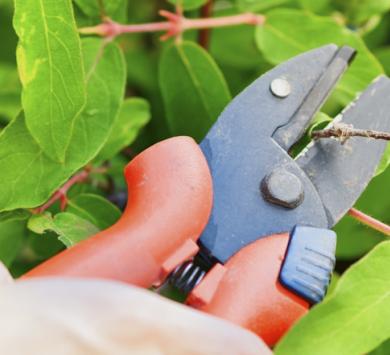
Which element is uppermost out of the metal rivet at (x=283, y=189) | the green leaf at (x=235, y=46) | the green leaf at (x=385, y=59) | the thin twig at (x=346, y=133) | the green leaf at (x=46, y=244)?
the green leaf at (x=385, y=59)

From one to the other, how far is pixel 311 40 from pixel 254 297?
0.40 metres

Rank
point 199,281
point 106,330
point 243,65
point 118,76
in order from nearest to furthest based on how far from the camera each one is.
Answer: point 106,330 < point 199,281 < point 118,76 < point 243,65

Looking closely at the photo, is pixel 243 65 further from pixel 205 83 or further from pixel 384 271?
pixel 384 271

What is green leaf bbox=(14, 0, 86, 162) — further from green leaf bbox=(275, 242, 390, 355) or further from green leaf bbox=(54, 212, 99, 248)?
green leaf bbox=(275, 242, 390, 355)

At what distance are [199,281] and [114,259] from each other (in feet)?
0.28

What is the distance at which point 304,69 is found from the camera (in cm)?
74

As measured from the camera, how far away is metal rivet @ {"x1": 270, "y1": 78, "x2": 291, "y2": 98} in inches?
28.5

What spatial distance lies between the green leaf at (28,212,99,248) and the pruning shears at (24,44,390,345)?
0.08 m

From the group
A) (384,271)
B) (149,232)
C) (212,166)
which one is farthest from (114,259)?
(384,271)

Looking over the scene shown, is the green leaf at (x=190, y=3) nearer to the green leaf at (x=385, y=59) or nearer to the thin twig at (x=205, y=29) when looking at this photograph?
the thin twig at (x=205, y=29)

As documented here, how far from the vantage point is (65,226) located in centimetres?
75

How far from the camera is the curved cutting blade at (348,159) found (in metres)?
0.71

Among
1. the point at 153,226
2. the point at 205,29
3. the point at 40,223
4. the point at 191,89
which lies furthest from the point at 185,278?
the point at 205,29

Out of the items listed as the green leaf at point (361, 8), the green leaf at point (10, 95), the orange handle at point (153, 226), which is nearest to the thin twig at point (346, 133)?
the orange handle at point (153, 226)
